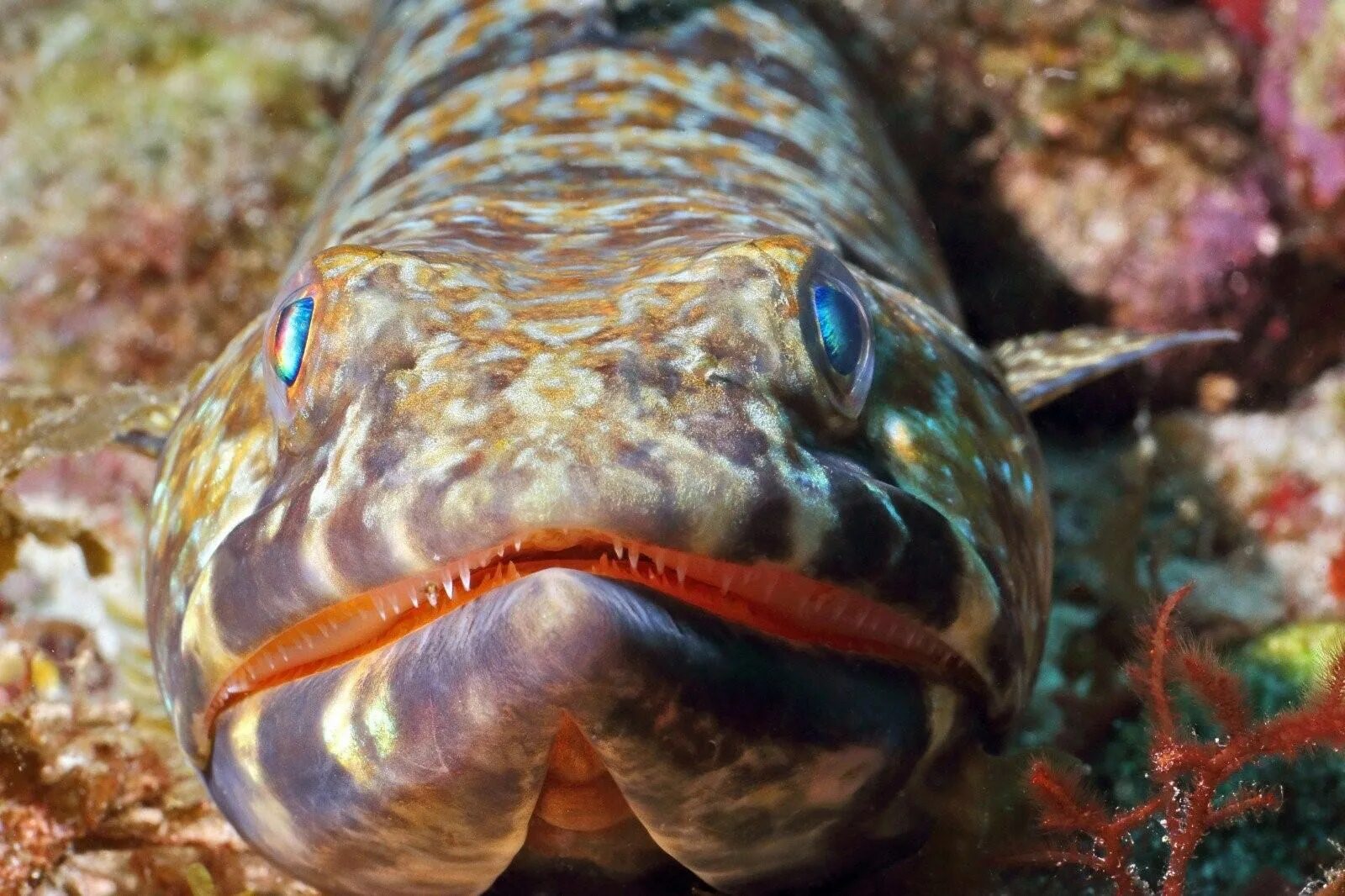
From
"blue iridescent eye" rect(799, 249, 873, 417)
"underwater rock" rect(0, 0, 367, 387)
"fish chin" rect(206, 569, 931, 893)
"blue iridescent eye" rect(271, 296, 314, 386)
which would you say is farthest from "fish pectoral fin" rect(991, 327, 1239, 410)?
"underwater rock" rect(0, 0, 367, 387)

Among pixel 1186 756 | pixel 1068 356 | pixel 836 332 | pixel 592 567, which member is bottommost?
pixel 1068 356

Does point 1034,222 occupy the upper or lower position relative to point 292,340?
lower

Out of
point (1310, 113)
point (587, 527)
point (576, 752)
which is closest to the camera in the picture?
point (587, 527)

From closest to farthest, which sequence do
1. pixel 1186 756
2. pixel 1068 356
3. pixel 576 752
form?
pixel 576 752, pixel 1186 756, pixel 1068 356

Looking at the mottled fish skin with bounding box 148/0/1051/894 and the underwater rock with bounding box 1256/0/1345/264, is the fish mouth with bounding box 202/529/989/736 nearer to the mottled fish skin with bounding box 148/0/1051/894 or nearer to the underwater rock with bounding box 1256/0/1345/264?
the mottled fish skin with bounding box 148/0/1051/894

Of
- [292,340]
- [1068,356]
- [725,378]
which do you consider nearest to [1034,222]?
[1068,356]

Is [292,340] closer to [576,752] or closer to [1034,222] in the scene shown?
[576,752]

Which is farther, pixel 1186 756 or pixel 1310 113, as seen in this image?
pixel 1310 113
